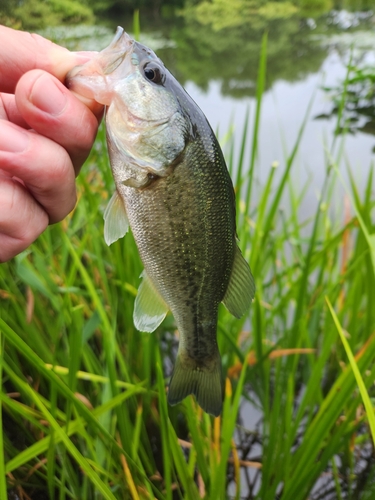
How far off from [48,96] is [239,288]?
0.60 m

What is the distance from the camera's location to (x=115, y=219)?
93cm

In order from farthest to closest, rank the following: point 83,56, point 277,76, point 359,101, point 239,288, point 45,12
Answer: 1. point 45,12
2. point 277,76
3. point 359,101
4. point 239,288
5. point 83,56

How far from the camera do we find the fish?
2.85 feet

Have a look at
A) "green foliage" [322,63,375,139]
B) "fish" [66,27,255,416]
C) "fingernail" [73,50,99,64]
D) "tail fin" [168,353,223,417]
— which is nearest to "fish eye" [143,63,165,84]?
"fish" [66,27,255,416]

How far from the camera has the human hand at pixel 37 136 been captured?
780mm

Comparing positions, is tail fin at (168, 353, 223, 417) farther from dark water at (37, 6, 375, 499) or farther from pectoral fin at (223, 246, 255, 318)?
dark water at (37, 6, 375, 499)

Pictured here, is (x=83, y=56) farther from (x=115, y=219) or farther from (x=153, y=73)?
(x=115, y=219)

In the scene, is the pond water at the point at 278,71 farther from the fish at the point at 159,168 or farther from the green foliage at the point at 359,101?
the fish at the point at 159,168

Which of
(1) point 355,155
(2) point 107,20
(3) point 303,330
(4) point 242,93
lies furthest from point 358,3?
(3) point 303,330

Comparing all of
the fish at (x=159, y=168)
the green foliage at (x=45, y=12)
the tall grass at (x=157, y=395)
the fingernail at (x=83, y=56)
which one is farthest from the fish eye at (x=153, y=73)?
the green foliage at (x=45, y=12)

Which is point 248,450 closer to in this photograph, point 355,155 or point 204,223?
point 204,223

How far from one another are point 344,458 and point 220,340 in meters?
0.58

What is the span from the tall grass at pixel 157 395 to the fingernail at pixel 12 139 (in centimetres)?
34

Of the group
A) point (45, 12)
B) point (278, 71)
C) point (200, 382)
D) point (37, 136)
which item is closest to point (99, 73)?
point (37, 136)
